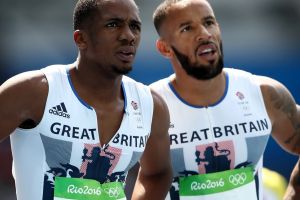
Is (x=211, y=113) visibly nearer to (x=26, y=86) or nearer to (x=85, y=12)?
(x=85, y=12)

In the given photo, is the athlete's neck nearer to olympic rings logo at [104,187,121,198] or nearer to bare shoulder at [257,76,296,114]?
bare shoulder at [257,76,296,114]

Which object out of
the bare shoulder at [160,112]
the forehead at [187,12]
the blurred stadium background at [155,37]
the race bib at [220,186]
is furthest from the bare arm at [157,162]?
the blurred stadium background at [155,37]

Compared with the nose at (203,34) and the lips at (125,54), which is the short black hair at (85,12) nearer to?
the lips at (125,54)

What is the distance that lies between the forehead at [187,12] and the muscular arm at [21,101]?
1416 millimetres

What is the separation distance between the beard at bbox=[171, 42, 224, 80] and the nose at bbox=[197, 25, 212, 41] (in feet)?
0.50

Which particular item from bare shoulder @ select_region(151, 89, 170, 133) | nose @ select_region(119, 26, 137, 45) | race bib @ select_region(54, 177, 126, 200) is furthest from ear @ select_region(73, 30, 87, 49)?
race bib @ select_region(54, 177, 126, 200)

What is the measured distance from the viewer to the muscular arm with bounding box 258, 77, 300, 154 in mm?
5828

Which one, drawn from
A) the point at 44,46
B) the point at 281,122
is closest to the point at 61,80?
the point at 281,122

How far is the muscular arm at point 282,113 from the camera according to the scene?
5828 mm

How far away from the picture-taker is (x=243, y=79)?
592cm

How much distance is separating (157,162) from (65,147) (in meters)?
0.87

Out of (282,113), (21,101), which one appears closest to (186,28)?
(282,113)

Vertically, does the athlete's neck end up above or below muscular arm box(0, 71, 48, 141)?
below

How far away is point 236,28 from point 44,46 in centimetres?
272
